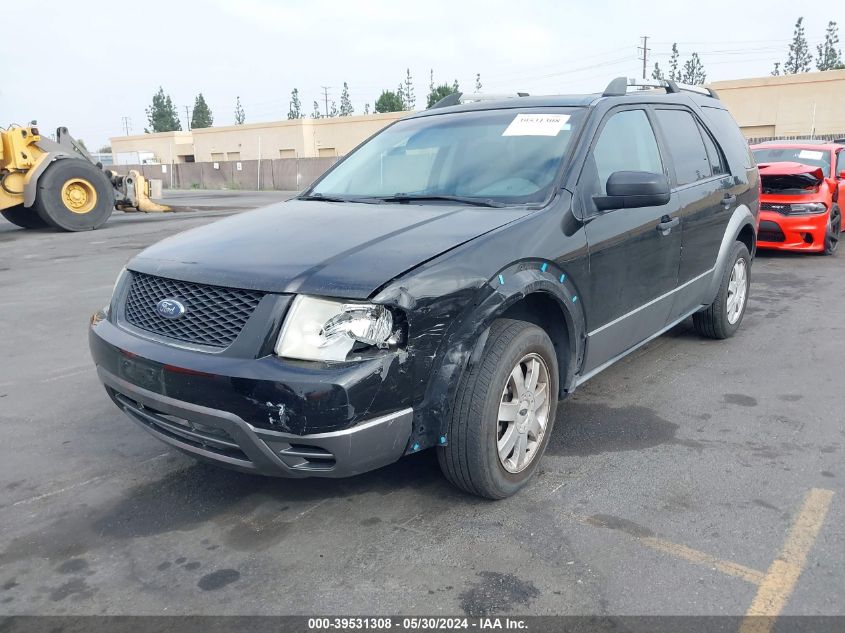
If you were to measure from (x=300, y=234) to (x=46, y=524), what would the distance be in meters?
1.66

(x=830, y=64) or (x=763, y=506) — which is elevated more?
(x=830, y=64)

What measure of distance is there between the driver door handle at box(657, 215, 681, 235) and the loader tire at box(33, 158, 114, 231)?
45.0 ft

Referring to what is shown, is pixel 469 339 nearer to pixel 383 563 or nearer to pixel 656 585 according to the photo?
pixel 383 563

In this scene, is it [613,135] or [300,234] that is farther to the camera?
[613,135]

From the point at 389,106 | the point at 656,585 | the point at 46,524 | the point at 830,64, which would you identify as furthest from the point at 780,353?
the point at 830,64

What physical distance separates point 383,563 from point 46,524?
151cm

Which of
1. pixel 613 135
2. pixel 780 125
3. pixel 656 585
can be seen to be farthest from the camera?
pixel 780 125

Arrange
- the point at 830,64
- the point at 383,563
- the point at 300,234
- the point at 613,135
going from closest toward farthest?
the point at 383,563 < the point at 300,234 < the point at 613,135 < the point at 830,64

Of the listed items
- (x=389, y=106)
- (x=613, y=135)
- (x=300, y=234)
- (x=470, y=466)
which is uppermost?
(x=389, y=106)

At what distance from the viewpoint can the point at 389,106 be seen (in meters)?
74.2

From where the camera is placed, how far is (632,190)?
353 cm

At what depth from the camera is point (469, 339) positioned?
2904 mm

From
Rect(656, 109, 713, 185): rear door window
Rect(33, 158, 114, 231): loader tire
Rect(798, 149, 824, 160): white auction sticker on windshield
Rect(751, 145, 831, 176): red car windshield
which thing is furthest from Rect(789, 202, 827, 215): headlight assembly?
Rect(33, 158, 114, 231): loader tire

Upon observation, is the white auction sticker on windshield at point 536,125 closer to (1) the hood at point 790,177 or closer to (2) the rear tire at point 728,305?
(2) the rear tire at point 728,305
